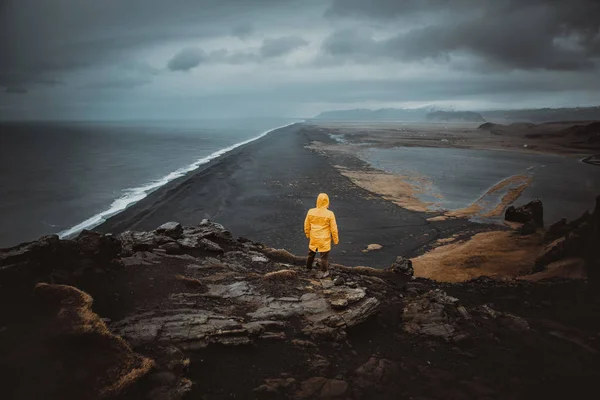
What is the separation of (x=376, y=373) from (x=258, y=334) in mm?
2667

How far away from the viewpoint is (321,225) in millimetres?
10977

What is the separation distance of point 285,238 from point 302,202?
1095 cm

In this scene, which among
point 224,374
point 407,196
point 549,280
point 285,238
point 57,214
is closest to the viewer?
point 224,374

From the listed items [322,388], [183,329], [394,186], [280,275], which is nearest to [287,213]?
[394,186]

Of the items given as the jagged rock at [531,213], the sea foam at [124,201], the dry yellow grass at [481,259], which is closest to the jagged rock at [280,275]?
the dry yellow grass at [481,259]

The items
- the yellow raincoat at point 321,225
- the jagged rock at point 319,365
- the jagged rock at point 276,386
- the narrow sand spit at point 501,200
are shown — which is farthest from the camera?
the narrow sand spit at point 501,200

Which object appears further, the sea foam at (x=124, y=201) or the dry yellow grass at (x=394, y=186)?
the dry yellow grass at (x=394, y=186)

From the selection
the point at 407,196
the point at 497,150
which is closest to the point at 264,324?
the point at 407,196

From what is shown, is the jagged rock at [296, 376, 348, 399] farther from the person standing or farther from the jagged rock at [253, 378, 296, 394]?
the person standing

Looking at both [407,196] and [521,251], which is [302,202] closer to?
[407,196]

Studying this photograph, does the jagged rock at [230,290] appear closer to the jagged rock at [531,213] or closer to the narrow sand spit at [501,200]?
the jagged rock at [531,213]

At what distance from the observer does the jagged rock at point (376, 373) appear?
22.7 feet

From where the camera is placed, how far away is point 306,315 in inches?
354

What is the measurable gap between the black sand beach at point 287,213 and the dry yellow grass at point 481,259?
2.33m
